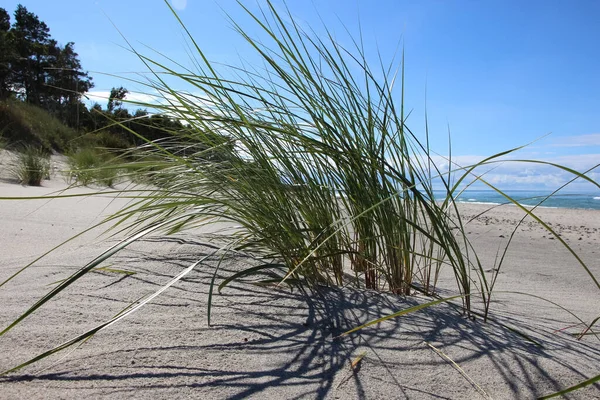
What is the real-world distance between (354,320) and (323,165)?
2.09 feet

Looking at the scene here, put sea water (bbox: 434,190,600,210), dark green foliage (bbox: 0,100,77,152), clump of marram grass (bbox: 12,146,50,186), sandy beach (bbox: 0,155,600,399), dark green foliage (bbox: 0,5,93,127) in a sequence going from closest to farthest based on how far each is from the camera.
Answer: sandy beach (bbox: 0,155,600,399), sea water (bbox: 434,190,600,210), clump of marram grass (bbox: 12,146,50,186), dark green foliage (bbox: 0,100,77,152), dark green foliage (bbox: 0,5,93,127)

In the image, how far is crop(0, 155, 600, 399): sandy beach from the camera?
A: 2.86ft

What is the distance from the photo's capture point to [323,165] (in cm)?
163

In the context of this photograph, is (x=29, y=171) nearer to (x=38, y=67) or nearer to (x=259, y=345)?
(x=259, y=345)

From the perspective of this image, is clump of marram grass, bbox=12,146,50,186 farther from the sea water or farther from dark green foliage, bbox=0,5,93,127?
dark green foliage, bbox=0,5,93,127

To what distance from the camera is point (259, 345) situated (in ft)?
3.43

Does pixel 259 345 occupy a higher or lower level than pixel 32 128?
lower

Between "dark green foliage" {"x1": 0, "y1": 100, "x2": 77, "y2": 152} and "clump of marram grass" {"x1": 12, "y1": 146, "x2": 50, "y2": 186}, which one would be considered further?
"dark green foliage" {"x1": 0, "y1": 100, "x2": 77, "y2": 152}

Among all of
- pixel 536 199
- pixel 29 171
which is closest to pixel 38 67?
pixel 29 171

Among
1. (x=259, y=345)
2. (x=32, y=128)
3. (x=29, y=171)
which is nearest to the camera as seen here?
(x=259, y=345)

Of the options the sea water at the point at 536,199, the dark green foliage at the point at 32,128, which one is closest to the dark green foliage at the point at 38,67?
the dark green foliage at the point at 32,128

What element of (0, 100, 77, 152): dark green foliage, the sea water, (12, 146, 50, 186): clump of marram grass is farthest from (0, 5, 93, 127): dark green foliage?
the sea water

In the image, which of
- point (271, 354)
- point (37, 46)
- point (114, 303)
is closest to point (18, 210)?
point (114, 303)

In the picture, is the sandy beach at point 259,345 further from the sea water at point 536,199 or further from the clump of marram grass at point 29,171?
the clump of marram grass at point 29,171
